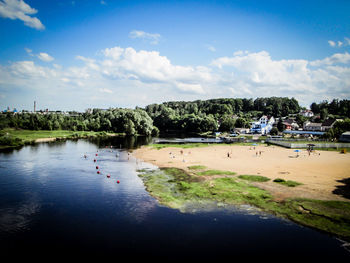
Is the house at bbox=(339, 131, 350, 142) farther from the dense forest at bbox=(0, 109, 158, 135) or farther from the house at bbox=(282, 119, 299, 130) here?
the dense forest at bbox=(0, 109, 158, 135)

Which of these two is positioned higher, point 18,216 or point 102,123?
point 102,123

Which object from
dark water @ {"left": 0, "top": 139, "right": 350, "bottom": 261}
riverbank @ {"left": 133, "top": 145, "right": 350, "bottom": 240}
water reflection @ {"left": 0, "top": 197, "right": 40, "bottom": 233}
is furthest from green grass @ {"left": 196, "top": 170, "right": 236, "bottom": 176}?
water reflection @ {"left": 0, "top": 197, "right": 40, "bottom": 233}

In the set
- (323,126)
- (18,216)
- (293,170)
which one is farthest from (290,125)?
(18,216)

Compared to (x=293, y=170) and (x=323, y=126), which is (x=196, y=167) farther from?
(x=323, y=126)

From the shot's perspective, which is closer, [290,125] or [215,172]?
[215,172]

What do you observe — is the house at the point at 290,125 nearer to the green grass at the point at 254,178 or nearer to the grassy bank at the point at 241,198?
the green grass at the point at 254,178

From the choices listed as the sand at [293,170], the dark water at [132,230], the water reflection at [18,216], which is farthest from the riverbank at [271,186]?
the water reflection at [18,216]

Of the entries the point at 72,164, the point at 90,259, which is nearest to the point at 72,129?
the point at 72,164
